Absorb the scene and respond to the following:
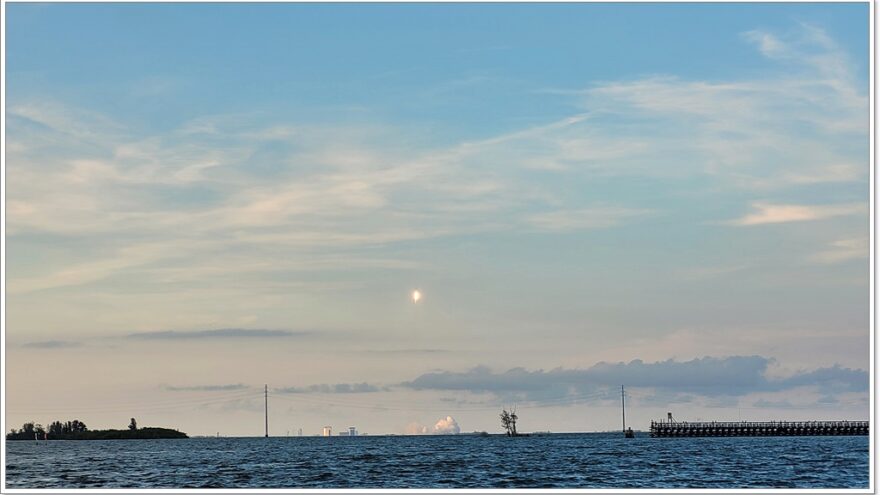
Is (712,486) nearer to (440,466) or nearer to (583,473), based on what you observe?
(583,473)

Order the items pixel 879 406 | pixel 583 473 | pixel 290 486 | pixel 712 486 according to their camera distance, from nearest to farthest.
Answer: pixel 879 406
pixel 712 486
pixel 290 486
pixel 583 473

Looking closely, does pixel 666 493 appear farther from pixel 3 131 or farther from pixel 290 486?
pixel 290 486

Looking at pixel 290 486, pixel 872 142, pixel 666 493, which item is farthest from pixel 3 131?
pixel 290 486

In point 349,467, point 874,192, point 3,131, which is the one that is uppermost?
point 3,131

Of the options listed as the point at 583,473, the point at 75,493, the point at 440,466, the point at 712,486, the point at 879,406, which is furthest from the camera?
the point at 440,466

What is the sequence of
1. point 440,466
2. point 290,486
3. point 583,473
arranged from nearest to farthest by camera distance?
point 290,486 < point 583,473 < point 440,466

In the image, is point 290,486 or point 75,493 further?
point 290,486

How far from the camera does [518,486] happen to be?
90000mm

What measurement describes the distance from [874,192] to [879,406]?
8612mm

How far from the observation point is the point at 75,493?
152ft

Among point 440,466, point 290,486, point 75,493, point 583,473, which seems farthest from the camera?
point 440,466

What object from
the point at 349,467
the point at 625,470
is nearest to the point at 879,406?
the point at 625,470

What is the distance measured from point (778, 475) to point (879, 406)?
202ft

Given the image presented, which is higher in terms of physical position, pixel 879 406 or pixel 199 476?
pixel 879 406
